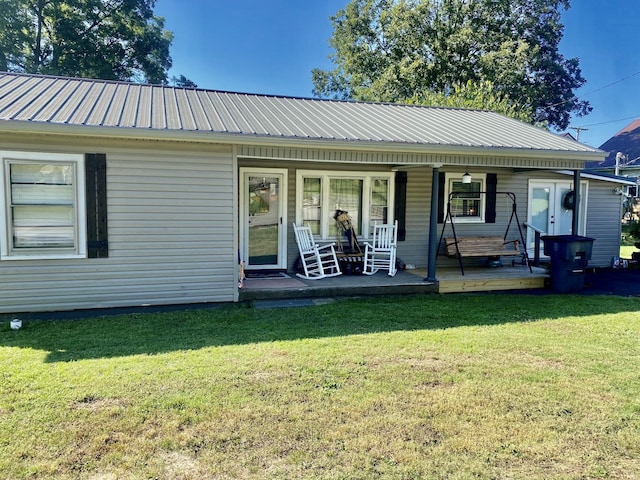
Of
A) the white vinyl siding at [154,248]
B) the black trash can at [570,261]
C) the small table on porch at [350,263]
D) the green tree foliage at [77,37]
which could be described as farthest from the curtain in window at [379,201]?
the green tree foliage at [77,37]

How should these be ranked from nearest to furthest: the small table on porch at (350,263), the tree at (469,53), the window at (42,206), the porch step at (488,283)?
the window at (42,206), the porch step at (488,283), the small table on porch at (350,263), the tree at (469,53)

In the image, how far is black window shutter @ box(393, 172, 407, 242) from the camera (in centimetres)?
851

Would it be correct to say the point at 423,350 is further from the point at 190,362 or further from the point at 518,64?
the point at 518,64

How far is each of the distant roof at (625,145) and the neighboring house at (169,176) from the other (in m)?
19.8

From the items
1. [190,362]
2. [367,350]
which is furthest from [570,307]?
[190,362]

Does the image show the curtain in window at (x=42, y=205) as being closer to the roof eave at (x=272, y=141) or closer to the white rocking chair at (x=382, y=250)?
the roof eave at (x=272, y=141)

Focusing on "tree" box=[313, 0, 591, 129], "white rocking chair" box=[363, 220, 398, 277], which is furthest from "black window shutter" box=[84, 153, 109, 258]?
"tree" box=[313, 0, 591, 129]

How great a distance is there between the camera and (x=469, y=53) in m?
21.0

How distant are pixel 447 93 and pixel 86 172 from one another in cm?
1925

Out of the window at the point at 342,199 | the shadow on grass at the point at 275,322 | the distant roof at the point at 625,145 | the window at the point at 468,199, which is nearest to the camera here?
the shadow on grass at the point at 275,322

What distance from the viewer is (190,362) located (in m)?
3.92

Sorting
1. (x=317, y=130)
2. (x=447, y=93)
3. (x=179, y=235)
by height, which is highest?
(x=447, y=93)

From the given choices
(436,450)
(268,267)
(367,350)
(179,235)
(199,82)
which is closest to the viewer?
(436,450)

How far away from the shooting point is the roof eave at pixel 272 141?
197 inches
